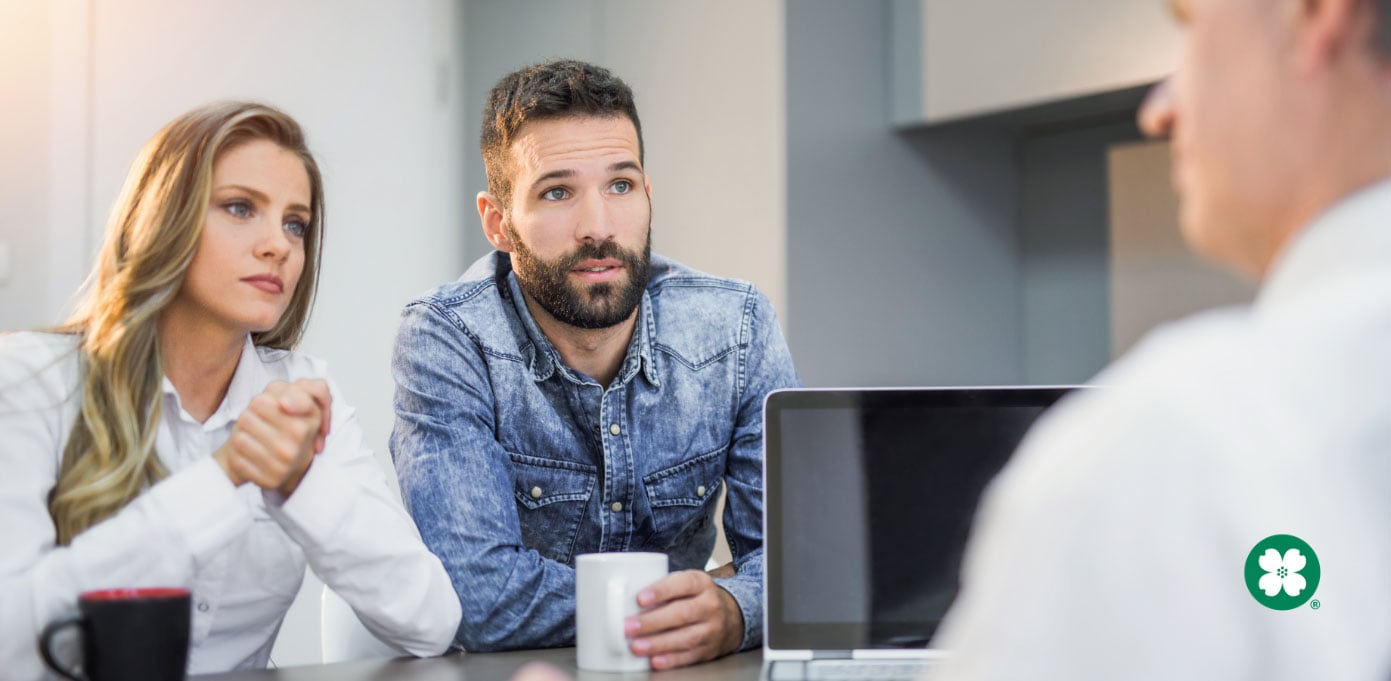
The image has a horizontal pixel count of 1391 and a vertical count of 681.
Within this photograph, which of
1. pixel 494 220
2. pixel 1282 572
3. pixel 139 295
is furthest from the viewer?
pixel 494 220

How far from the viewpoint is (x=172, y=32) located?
2781 millimetres

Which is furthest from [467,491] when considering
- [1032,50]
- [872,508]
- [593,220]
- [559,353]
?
[1032,50]

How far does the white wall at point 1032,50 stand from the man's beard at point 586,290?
1305 millimetres

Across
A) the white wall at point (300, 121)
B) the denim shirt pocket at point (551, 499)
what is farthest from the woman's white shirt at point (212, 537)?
the white wall at point (300, 121)

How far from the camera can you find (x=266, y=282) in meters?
1.33

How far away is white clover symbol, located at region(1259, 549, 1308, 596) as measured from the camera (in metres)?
0.37

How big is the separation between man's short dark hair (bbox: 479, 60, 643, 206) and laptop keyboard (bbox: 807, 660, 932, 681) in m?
0.83

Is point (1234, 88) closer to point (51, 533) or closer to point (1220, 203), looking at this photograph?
point (1220, 203)

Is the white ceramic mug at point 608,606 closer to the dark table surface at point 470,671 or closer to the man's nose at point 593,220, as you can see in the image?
the dark table surface at point 470,671

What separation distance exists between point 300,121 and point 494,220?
4.72ft

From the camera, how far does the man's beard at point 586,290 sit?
160cm

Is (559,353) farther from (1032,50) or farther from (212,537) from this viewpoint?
(1032,50)

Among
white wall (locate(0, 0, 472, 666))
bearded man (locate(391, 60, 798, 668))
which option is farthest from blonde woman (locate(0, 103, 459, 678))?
white wall (locate(0, 0, 472, 666))

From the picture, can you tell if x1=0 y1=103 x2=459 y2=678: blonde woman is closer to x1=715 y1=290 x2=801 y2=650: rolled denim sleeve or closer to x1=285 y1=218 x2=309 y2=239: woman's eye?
x1=285 y1=218 x2=309 y2=239: woman's eye
